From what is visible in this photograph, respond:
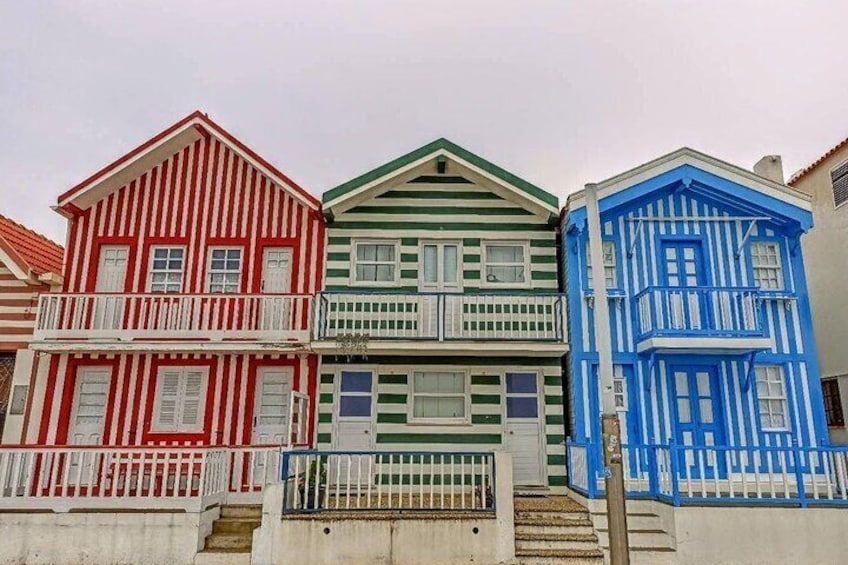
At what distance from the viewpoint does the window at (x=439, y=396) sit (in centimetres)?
1396

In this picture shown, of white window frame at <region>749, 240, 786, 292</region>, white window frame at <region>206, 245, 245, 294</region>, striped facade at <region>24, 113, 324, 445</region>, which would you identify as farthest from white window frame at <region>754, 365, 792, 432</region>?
white window frame at <region>206, 245, 245, 294</region>

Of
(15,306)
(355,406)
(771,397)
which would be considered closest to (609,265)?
(771,397)

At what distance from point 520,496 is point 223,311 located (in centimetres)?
768

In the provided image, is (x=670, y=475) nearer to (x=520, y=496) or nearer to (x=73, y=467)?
(x=520, y=496)

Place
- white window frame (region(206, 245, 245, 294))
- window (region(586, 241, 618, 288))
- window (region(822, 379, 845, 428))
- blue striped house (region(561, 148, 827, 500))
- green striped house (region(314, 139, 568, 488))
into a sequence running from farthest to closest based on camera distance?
1. window (region(822, 379, 845, 428))
2. white window frame (region(206, 245, 245, 294))
3. window (region(586, 241, 618, 288))
4. green striped house (region(314, 139, 568, 488))
5. blue striped house (region(561, 148, 827, 500))

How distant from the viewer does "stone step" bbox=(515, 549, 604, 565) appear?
1027cm

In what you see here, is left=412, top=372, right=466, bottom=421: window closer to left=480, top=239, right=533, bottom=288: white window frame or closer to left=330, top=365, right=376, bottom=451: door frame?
left=330, top=365, right=376, bottom=451: door frame

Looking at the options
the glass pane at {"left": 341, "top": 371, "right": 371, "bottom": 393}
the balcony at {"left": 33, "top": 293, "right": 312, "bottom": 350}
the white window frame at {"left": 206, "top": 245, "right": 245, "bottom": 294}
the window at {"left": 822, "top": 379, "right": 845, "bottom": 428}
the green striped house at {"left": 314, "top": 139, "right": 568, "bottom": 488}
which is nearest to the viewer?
the balcony at {"left": 33, "top": 293, "right": 312, "bottom": 350}

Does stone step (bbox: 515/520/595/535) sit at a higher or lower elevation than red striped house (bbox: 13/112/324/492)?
lower

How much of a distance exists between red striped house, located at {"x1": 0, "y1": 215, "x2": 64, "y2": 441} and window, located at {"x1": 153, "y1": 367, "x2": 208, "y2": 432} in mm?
3118

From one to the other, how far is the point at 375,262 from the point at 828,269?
12595mm

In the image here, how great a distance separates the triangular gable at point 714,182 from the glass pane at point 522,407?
4.73 meters

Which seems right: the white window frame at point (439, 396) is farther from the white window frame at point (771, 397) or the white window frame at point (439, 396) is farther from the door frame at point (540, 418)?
the white window frame at point (771, 397)

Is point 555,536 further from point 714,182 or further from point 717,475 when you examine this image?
point 714,182
